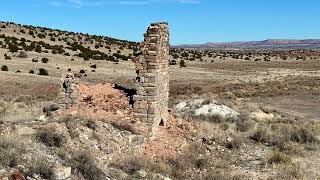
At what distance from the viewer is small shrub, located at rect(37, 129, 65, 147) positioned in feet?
36.8

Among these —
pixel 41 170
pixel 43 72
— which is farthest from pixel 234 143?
pixel 43 72

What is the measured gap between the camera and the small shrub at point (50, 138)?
1121cm

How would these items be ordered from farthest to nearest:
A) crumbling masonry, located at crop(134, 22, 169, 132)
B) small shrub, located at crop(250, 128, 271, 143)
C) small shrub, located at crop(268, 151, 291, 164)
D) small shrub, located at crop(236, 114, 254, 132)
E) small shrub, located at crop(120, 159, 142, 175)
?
1. small shrub, located at crop(236, 114, 254, 132)
2. small shrub, located at crop(250, 128, 271, 143)
3. small shrub, located at crop(268, 151, 291, 164)
4. crumbling masonry, located at crop(134, 22, 169, 132)
5. small shrub, located at crop(120, 159, 142, 175)

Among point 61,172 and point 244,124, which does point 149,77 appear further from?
point 244,124

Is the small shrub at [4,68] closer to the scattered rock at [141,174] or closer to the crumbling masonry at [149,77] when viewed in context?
the crumbling masonry at [149,77]

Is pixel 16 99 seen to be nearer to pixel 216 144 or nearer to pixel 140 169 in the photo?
pixel 216 144

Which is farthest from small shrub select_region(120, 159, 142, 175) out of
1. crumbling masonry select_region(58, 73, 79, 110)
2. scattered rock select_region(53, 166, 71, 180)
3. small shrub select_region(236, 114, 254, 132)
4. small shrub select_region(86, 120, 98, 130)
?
small shrub select_region(236, 114, 254, 132)

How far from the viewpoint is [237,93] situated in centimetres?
3888

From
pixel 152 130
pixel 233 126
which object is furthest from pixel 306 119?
pixel 152 130

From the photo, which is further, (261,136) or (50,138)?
(261,136)

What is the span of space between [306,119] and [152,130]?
50.6ft

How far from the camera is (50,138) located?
1134 centimetres

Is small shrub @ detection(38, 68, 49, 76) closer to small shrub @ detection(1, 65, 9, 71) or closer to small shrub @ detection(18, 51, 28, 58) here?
small shrub @ detection(1, 65, 9, 71)

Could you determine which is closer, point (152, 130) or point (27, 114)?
point (152, 130)
